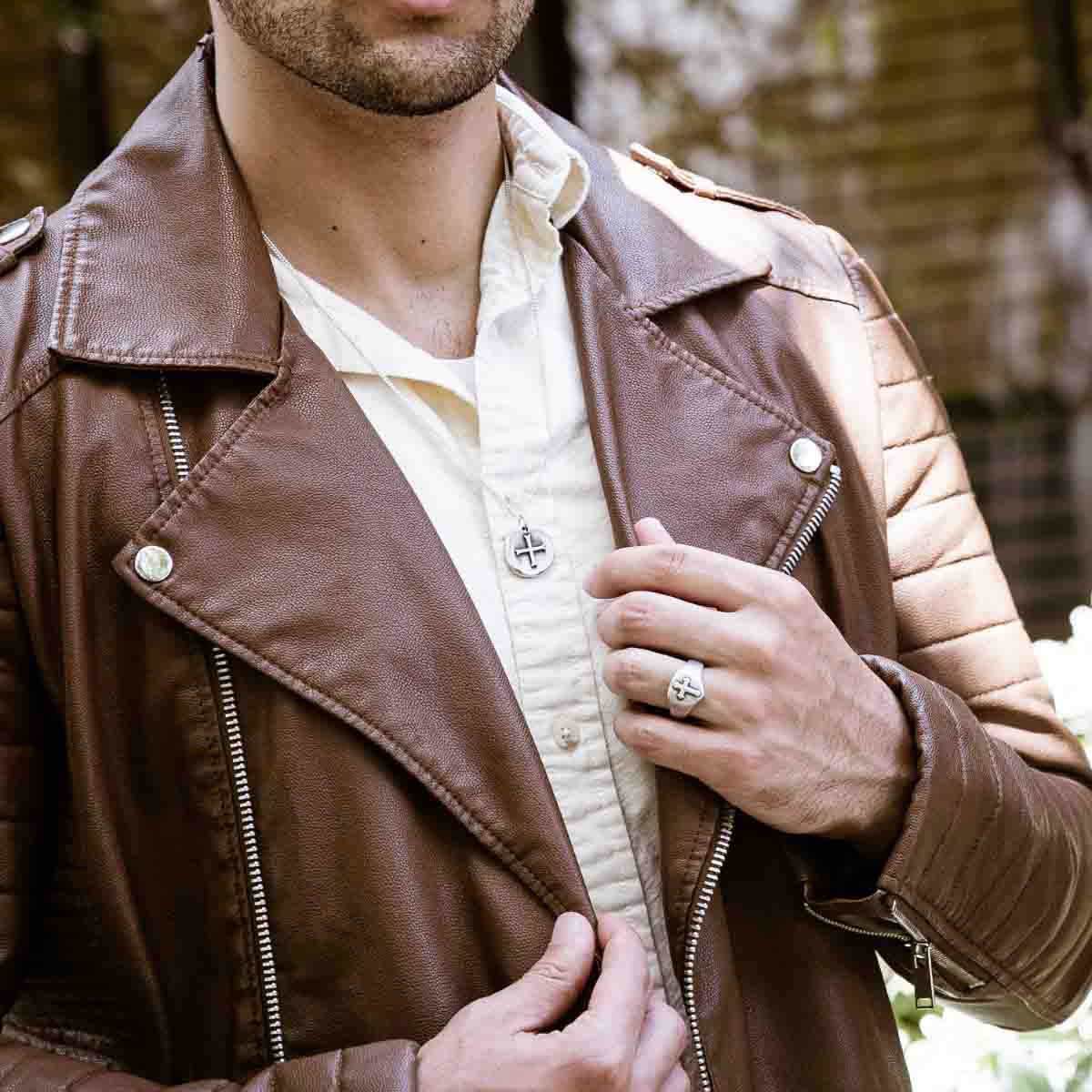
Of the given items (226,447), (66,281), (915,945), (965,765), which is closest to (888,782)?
(965,765)

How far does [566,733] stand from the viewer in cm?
182

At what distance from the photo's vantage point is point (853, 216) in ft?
18.9

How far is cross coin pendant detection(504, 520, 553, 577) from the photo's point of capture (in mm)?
1848

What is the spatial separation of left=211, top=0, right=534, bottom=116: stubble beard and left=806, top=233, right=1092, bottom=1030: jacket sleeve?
583 millimetres

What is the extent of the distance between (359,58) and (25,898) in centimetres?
94

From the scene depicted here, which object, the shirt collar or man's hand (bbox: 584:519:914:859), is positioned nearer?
man's hand (bbox: 584:519:914:859)

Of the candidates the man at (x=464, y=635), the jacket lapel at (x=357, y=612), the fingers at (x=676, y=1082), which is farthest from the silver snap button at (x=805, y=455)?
the fingers at (x=676, y=1082)

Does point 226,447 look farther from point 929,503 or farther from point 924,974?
point 924,974

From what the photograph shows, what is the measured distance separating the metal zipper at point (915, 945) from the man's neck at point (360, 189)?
78cm

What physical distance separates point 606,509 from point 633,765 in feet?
0.94

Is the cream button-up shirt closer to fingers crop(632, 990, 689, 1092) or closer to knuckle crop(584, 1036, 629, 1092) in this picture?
fingers crop(632, 990, 689, 1092)

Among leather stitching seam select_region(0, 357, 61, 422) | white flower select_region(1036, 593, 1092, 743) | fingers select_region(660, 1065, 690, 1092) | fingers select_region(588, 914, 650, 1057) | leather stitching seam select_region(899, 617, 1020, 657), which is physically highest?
leather stitching seam select_region(0, 357, 61, 422)

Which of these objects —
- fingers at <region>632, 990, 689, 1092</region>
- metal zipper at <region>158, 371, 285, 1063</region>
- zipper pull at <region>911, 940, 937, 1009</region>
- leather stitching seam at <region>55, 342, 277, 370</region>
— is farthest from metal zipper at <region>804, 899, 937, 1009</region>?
leather stitching seam at <region>55, 342, 277, 370</region>

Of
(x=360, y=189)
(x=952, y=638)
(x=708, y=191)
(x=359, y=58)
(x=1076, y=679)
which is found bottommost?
(x=1076, y=679)
